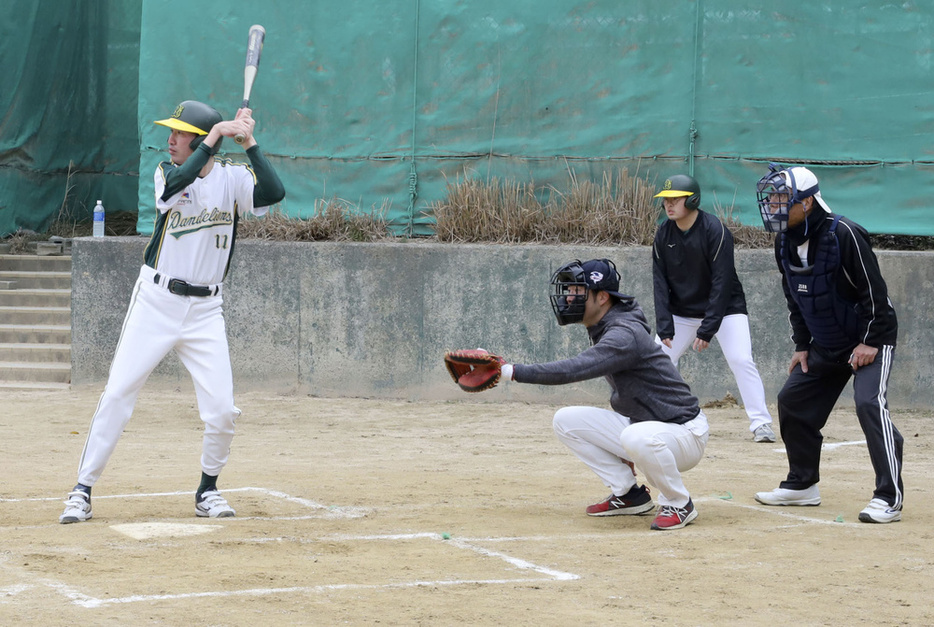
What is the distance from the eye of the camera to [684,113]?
41.2 ft

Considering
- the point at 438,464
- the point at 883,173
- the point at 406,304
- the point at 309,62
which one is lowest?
the point at 438,464

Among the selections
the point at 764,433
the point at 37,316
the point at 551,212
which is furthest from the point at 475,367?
the point at 37,316

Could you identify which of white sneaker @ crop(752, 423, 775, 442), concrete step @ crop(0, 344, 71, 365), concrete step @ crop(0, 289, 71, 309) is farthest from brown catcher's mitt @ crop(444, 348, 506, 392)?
concrete step @ crop(0, 289, 71, 309)

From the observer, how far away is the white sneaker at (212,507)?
6539mm

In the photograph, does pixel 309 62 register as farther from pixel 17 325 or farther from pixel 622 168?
pixel 17 325

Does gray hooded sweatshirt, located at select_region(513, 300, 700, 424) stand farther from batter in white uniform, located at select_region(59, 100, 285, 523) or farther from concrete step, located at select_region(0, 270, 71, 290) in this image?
concrete step, located at select_region(0, 270, 71, 290)

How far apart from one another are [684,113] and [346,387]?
4.64 metres

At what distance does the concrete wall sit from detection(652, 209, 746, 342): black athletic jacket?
2254 millimetres

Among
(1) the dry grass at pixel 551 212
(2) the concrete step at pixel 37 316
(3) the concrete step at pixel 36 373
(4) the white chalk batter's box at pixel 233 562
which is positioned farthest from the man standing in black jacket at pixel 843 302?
(2) the concrete step at pixel 37 316

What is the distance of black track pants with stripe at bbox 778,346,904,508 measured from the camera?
6457 mm

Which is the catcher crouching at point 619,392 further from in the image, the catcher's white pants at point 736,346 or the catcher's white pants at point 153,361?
the catcher's white pants at point 736,346

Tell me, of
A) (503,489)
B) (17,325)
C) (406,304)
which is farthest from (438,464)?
(17,325)

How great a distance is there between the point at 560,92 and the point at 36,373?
21.9 ft

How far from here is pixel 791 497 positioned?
7.02m
